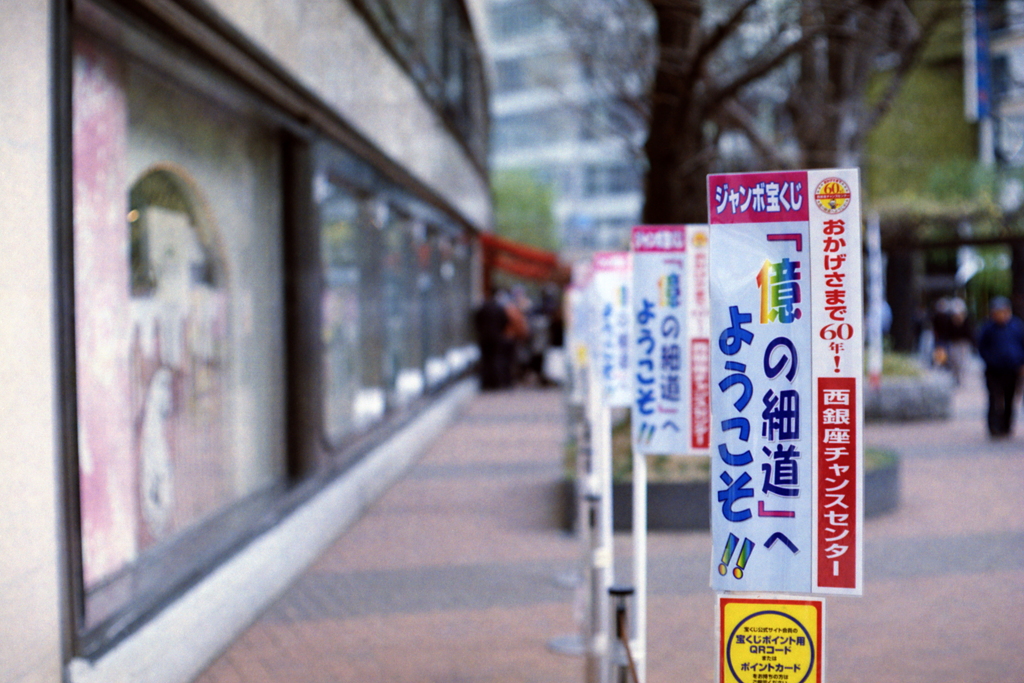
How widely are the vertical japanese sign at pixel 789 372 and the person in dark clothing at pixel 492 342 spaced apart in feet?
61.6

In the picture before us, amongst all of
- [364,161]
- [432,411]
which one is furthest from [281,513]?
[432,411]

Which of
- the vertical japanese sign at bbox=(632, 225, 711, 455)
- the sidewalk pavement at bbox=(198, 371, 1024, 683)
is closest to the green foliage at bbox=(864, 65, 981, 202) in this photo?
the sidewalk pavement at bbox=(198, 371, 1024, 683)

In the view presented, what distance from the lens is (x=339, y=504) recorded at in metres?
8.77

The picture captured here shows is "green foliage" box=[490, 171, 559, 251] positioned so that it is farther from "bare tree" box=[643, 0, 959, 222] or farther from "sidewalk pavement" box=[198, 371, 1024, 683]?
"sidewalk pavement" box=[198, 371, 1024, 683]

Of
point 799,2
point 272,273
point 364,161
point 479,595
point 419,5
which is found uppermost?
point 419,5

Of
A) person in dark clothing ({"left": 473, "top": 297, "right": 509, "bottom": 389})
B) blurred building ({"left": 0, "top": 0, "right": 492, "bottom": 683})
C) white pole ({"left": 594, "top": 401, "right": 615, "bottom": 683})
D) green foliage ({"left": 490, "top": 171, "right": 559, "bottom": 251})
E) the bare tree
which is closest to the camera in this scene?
blurred building ({"left": 0, "top": 0, "right": 492, "bottom": 683})

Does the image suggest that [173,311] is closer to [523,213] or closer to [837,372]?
[837,372]

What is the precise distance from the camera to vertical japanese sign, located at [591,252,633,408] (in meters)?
6.26

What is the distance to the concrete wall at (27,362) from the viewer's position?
13.1 ft

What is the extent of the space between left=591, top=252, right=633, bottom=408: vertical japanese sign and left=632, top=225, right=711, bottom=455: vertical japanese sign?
1.39 meters

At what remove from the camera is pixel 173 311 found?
21.9ft

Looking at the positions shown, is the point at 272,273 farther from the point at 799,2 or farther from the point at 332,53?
Result: the point at 799,2

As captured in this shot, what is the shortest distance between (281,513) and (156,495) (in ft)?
3.99

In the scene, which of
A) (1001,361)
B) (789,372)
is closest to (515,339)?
(1001,361)
